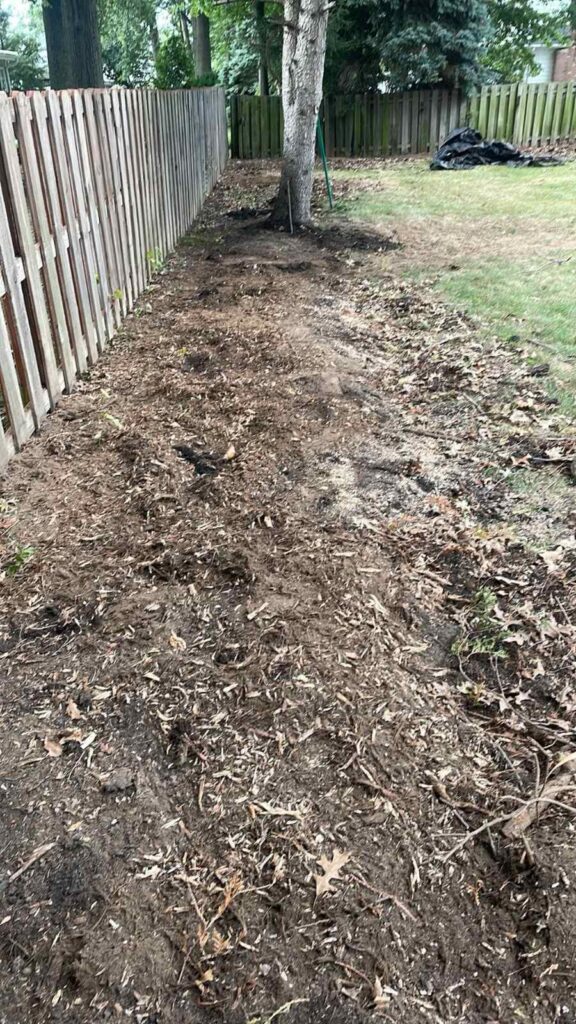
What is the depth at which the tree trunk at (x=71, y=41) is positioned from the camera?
11594 mm

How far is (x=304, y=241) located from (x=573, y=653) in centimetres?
740

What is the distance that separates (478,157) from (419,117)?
3.88 m

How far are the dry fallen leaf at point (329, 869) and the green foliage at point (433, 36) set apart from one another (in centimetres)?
1995

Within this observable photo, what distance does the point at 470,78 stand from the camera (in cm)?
1869

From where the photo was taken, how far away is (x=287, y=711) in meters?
2.61

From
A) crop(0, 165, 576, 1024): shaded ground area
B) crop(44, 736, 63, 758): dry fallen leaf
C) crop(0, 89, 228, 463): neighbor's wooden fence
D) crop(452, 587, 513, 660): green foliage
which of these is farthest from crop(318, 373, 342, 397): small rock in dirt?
crop(44, 736, 63, 758): dry fallen leaf

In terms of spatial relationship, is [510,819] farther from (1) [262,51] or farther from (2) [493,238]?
(1) [262,51]

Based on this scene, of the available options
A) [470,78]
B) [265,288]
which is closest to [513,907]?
[265,288]

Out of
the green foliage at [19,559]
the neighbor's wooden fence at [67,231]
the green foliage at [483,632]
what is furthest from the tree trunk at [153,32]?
the green foliage at [483,632]

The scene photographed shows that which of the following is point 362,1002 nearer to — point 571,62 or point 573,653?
point 573,653

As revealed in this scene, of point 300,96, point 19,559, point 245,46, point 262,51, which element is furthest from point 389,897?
point 245,46

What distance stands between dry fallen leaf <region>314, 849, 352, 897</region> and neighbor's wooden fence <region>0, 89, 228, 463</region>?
2.75m

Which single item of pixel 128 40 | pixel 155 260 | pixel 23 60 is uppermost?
pixel 128 40

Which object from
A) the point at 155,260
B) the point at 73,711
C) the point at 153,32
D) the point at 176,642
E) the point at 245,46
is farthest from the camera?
the point at 153,32
